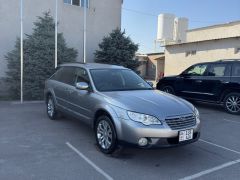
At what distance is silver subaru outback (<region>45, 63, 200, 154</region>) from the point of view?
4.76 metres

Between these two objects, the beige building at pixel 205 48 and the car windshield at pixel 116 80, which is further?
the beige building at pixel 205 48

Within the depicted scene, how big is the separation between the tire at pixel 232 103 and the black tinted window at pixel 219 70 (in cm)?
77

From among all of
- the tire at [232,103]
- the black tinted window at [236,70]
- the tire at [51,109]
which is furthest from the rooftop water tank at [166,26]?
the tire at [51,109]

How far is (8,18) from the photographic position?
1363 cm

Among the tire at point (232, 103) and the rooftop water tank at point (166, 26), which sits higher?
the rooftop water tank at point (166, 26)

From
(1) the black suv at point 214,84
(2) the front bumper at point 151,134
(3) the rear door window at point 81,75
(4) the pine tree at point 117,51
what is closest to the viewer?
(2) the front bumper at point 151,134

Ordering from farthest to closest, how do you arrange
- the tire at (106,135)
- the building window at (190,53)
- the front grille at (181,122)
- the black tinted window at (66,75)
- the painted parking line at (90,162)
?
the building window at (190,53) < the black tinted window at (66,75) < the tire at (106,135) < the front grille at (181,122) < the painted parking line at (90,162)

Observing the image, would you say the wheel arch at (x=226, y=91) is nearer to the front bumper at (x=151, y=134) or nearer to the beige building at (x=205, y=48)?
the front bumper at (x=151, y=134)

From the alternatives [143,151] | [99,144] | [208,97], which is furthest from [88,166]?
[208,97]

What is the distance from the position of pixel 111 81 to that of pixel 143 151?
1679 mm

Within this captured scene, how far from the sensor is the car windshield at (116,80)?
611 cm

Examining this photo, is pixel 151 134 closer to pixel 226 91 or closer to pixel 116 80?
pixel 116 80

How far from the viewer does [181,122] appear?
4.96m

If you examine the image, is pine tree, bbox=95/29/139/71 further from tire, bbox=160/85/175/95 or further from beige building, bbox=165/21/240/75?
beige building, bbox=165/21/240/75
